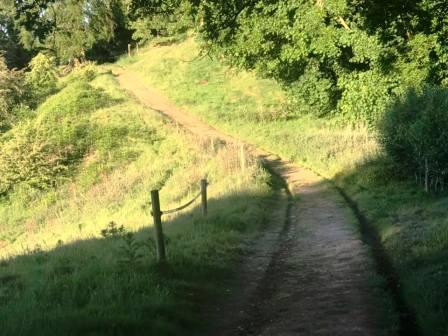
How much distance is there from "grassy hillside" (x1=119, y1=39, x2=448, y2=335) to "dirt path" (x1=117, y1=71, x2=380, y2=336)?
0.57 meters

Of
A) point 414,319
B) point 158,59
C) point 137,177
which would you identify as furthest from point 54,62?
point 414,319

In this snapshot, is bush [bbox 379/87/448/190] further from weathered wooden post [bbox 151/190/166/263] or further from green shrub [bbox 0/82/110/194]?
green shrub [bbox 0/82/110/194]

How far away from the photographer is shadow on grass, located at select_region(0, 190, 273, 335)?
6492 millimetres

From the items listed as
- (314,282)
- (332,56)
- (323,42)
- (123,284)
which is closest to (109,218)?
(323,42)

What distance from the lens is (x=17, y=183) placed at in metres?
30.3

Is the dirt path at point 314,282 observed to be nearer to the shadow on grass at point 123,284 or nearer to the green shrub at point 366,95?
the shadow on grass at point 123,284

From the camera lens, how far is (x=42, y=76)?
48156 millimetres

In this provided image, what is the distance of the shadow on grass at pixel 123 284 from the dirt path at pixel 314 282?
675mm

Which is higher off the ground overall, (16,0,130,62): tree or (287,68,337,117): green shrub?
(16,0,130,62): tree

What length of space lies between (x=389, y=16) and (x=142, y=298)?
463 centimetres

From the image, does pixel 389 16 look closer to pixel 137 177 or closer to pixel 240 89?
pixel 137 177

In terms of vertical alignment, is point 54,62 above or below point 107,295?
above

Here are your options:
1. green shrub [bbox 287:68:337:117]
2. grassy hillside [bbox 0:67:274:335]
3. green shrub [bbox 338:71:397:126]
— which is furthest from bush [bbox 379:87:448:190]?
green shrub [bbox 287:68:337:117]

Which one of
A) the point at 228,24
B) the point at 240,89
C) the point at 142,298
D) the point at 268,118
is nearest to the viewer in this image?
the point at 142,298
